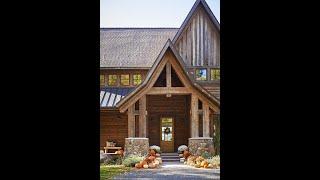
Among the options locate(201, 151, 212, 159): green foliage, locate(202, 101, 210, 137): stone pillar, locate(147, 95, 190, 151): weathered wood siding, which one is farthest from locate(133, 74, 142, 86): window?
locate(201, 151, 212, 159): green foliage

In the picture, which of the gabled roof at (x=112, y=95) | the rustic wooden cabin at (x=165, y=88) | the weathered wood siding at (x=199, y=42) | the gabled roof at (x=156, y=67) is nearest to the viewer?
the gabled roof at (x=156, y=67)

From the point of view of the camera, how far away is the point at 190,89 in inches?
842

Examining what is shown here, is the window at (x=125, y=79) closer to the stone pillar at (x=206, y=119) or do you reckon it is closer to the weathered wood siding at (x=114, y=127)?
the weathered wood siding at (x=114, y=127)

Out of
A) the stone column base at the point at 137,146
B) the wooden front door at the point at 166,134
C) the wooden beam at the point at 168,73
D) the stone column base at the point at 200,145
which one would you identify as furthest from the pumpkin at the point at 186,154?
the wooden beam at the point at 168,73

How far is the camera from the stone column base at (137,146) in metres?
20.7

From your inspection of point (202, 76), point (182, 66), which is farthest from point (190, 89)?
point (202, 76)

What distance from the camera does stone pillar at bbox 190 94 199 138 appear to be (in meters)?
21.1

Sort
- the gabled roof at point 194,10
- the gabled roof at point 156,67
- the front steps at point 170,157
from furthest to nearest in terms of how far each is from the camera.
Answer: the gabled roof at point 194,10 → the front steps at point 170,157 → the gabled roof at point 156,67

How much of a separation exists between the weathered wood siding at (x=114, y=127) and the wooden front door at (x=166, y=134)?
2057mm

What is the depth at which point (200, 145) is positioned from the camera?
68.8 ft

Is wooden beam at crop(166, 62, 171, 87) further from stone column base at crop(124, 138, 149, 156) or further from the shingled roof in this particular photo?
the shingled roof

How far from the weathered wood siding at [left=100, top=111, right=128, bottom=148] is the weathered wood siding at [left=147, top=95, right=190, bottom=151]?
147 cm
